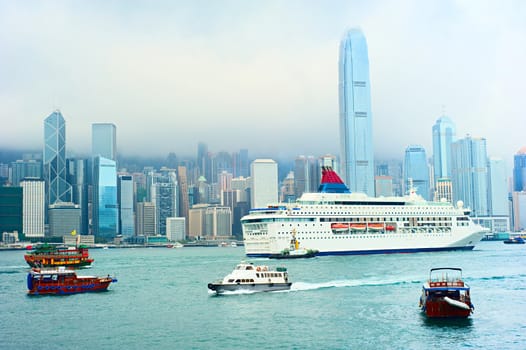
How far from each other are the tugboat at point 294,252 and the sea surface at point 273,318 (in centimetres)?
2546

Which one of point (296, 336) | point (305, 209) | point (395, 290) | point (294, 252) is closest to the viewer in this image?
point (296, 336)

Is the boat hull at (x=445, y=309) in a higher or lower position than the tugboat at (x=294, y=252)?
lower

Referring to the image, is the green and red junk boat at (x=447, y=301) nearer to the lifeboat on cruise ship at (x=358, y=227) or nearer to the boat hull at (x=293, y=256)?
the boat hull at (x=293, y=256)

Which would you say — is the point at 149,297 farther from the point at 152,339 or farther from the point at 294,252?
the point at 294,252

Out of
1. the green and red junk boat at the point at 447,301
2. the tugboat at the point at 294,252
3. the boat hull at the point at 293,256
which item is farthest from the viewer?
the tugboat at the point at 294,252

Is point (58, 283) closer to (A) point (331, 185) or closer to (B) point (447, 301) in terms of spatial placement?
(B) point (447, 301)

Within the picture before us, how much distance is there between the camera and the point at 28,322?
42406 millimetres

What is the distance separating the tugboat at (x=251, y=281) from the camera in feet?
168

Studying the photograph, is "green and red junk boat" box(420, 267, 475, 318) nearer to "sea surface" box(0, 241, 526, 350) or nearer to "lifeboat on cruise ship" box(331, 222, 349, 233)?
"sea surface" box(0, 241, 526, 350)

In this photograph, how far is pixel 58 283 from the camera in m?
57.0

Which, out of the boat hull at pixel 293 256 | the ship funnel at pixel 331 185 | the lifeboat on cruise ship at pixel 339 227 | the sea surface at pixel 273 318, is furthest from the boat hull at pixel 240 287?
the ship funnel at pixel 331 185

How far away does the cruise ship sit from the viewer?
94438mm

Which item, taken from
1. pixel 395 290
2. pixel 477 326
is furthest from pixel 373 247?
pixel 477 326

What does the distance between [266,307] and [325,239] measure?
52910mm
